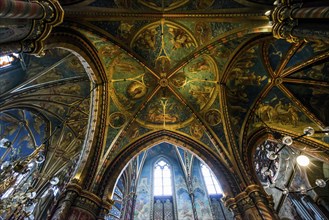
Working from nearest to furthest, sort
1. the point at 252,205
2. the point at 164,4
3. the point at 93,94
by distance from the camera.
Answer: the point at 252,205 < the point at 164,4 < the point at 93,94

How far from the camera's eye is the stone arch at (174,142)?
764cm

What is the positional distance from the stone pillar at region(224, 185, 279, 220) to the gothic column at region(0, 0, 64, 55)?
23.7 feet

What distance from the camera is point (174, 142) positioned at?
9.79m

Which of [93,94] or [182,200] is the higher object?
[93,94]

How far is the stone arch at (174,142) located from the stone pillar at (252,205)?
14.4 inches

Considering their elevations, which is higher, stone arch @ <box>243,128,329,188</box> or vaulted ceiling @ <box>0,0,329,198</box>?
vaulted ceiling @ <box>0,0,329,198</box>

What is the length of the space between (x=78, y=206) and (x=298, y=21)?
24.8 ft

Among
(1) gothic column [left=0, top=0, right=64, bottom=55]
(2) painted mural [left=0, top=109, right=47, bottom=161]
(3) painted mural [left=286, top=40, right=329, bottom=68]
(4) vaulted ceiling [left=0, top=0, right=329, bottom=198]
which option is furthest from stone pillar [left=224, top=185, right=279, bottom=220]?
(2) painted mural [left=0, top=109, right=47, bottom=161]

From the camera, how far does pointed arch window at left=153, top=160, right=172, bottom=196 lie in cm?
1220

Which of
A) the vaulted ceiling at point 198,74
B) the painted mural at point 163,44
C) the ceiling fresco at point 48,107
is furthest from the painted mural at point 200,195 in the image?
the painted mural at point 163,44

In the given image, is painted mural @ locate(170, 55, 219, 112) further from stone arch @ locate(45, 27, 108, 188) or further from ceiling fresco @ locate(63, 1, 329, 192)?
stone arch @ locate(45, 27, 108, 188)

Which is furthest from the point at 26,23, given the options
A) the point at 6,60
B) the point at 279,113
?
the point at 279,113

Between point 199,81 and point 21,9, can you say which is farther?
point 199,81

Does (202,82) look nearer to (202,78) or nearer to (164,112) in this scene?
(202,78)
